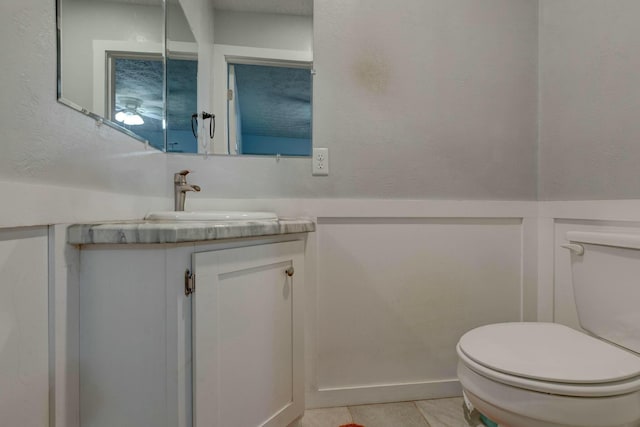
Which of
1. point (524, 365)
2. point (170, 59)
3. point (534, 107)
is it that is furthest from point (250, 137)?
point (534, 107)

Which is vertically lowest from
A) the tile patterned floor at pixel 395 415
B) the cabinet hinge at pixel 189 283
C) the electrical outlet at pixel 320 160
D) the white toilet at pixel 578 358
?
the tile patterned floor at pixel 395 415

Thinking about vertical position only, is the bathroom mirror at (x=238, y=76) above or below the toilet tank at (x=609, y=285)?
above

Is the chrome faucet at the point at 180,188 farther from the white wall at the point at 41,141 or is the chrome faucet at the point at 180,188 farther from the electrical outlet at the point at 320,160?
the electrical outlet at the point at 320,160

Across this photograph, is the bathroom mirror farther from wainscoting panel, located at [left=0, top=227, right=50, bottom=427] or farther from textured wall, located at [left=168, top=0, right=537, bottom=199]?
wainscoting panel, located at [left=0, top=227, right=50, bottom=427]

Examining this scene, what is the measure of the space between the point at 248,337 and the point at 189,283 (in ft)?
0.88

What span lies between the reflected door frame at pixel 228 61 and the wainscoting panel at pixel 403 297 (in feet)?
2.10

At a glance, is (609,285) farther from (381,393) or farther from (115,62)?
(115,62)

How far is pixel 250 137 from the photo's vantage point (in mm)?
1394

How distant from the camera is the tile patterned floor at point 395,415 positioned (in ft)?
4.23

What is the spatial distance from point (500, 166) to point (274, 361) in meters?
1.34

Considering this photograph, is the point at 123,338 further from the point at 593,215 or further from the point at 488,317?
the point at 593,215

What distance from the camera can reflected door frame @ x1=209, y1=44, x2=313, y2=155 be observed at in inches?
55.1

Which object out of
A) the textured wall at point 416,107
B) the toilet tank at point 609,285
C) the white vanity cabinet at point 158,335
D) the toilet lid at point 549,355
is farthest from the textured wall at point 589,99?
the white vanity cabinet at point 158,335

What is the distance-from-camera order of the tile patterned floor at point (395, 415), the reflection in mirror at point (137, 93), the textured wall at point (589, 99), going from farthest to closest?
the tile patterned floor at point (395, 415) < the textured wall at point (589, 99) < the reflection in mirror at point (137, 93)
